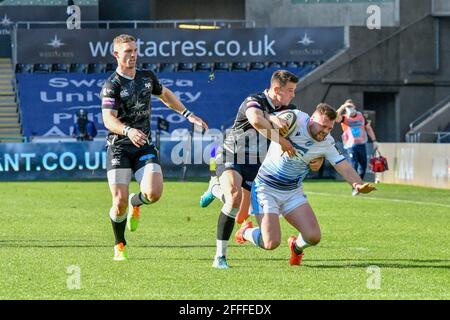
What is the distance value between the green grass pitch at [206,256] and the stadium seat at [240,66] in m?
23.9

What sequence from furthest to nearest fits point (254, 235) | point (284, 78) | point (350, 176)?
point (254, 235) < point (284, 78) < point (350, 176)

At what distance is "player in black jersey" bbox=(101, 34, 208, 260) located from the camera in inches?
539

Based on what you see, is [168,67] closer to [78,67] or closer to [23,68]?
[78,67]

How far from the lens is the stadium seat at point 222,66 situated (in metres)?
48.6

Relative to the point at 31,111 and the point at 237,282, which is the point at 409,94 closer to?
the point at 31,111

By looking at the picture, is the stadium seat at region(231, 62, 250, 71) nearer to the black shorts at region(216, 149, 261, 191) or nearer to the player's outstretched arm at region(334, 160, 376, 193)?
the black shorts at region(216, 149, 261, 191)

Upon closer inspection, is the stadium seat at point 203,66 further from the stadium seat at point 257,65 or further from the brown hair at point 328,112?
the brown hair at point 328,112

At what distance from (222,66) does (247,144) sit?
3479cm

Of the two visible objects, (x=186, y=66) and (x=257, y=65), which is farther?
(x=186, y=66)

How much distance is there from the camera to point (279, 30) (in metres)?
48.5

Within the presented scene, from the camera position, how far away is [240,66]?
48.7 m

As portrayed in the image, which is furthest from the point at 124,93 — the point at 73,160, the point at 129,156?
the point at 73,160
